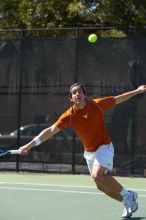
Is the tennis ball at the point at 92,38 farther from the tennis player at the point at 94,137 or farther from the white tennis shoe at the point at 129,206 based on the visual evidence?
the white tennis shoe at the point at 129,206

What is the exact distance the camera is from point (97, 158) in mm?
6160

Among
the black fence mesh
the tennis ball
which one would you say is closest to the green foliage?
the black fence mesh

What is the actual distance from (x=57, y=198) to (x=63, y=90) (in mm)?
3073

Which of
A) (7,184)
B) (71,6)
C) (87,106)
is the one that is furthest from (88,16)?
(87,106)

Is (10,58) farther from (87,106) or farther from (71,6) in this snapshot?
(87,106)

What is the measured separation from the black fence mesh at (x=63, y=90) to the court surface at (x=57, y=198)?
0.41 m

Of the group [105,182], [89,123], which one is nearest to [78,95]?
[89,123]

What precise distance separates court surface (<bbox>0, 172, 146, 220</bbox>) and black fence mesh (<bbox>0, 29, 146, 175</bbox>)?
0.41 meters

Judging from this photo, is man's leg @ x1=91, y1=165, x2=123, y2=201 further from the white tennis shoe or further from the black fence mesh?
the black fence mesh

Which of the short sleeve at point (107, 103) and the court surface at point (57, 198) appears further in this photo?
the court surface at point (57, 198)

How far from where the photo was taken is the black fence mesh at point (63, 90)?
9877 mm

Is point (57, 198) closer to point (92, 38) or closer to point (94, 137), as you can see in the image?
point (94, 137)

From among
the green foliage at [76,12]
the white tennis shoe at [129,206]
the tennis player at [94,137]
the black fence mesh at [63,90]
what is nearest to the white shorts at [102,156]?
the tennis player at [94,137]

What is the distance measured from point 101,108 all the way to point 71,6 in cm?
678
